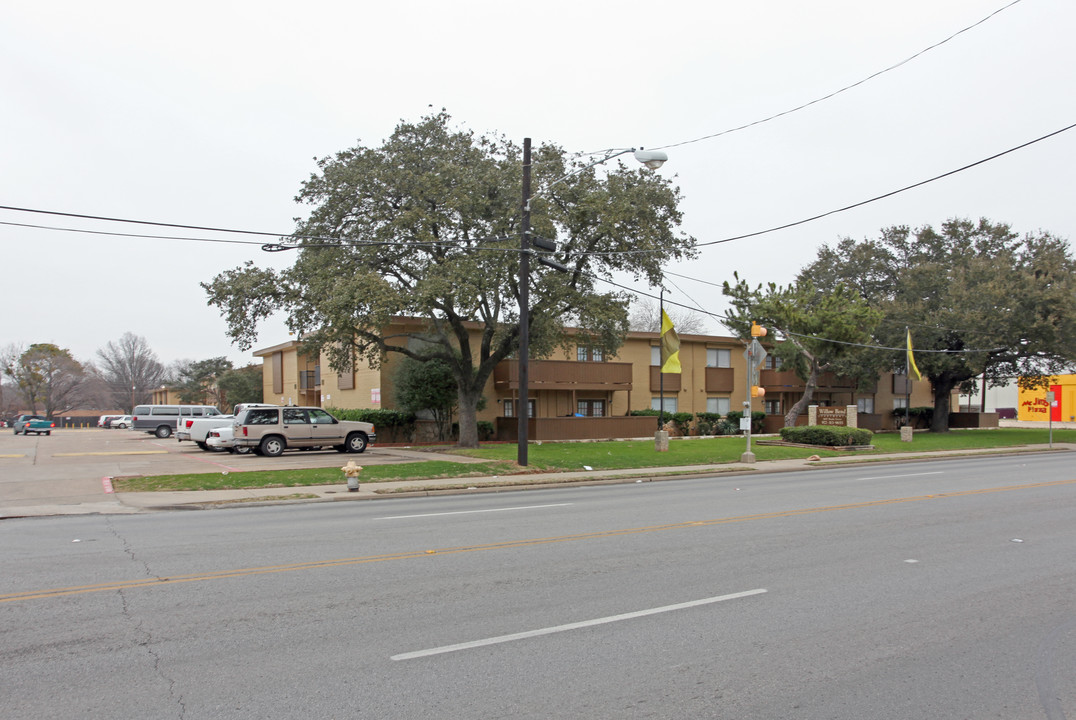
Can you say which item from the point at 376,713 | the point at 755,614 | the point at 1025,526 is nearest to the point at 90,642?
the point at 376,713

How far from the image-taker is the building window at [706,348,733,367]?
45938 millimetres

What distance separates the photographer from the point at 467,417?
2973cm

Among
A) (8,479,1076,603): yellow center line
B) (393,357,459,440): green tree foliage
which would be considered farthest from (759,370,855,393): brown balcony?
(8,479,1076,603): yellow center line

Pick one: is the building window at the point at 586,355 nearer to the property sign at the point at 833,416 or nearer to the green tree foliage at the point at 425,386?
the green tree foliage at the point at 425,386

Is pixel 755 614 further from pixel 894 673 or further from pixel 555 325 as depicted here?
pixel 555 325

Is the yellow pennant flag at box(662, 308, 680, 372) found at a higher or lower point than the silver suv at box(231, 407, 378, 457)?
higher

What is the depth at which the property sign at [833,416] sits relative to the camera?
3619 centimetres

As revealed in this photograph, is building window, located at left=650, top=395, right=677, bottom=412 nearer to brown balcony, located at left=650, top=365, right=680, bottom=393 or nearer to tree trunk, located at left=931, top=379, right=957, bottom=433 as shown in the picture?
brown balcony, located at left=650, top=365, right=680, bottom=393

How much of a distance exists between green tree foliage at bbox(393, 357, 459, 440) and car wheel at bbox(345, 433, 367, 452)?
6.06m

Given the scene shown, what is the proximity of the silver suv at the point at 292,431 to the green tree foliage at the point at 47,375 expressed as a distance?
73.5 meters

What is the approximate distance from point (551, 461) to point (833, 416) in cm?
1897

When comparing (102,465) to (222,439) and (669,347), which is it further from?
(669,347)

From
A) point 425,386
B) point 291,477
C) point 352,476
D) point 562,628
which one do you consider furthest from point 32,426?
point 562,628

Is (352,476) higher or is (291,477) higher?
(352,476)
